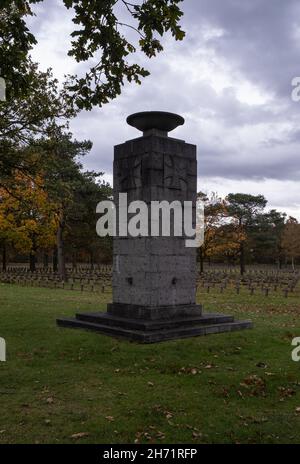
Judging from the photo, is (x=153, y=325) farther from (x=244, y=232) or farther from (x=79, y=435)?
(x=244, y=232)

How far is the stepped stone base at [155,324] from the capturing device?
9413 mm

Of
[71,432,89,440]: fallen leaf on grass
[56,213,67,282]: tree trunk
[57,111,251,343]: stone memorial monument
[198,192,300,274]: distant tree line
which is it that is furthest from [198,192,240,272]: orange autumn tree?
[71,432,89,440]: fallen leaf on grass

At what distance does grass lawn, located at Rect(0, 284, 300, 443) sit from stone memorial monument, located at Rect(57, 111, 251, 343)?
75cm

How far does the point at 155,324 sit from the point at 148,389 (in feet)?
9.58

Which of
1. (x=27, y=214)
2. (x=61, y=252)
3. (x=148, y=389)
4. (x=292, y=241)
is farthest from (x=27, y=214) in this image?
(x=292, y=241)

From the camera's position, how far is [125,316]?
1068 cm

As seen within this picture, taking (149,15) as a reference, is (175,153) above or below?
below

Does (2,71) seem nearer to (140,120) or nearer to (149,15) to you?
(149,15)

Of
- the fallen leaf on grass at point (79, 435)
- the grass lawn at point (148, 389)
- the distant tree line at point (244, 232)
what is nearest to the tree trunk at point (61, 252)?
the distant tree line at point (244, 232)

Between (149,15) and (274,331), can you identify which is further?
(274,331)

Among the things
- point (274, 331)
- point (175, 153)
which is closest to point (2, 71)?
point (175, 153)
